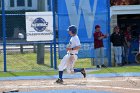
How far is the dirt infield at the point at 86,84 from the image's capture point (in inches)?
506

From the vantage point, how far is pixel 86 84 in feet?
45.3

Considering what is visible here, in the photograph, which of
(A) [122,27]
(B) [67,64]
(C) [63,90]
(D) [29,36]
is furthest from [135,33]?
(C) [63,90]

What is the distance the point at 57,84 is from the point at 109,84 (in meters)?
1.58

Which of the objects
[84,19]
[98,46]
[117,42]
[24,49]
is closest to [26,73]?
[98,46]

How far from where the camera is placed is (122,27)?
21.4 metres

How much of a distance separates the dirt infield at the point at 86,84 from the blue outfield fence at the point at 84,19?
406 centimetres

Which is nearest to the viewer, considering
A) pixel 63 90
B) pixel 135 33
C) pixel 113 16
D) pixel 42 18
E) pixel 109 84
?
pixel 63 90

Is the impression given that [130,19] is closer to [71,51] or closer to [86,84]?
[71,51]

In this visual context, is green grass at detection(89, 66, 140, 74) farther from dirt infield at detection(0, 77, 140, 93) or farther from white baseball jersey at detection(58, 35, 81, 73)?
white baseball jersey at detection(58, 35, 81, 73)

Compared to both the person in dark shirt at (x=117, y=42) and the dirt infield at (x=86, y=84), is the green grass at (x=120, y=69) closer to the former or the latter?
the person in dark shirt at (x=117, y=42)

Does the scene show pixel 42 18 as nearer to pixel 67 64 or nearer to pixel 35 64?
pixel 35 64

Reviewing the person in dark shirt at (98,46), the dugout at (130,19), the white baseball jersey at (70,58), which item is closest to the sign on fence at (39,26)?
the person in dark shirt at (98,46)

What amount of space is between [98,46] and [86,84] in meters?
5.40

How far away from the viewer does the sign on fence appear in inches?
728
